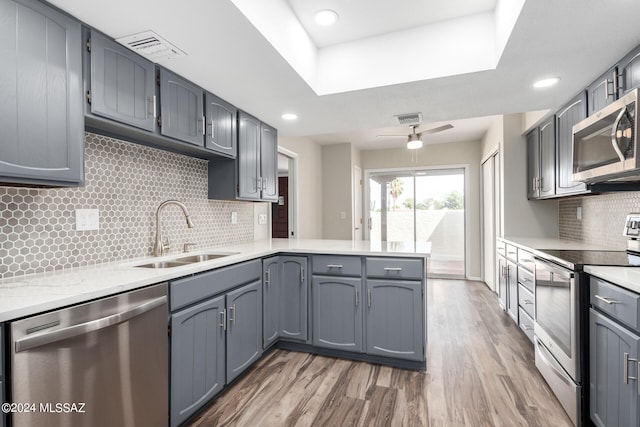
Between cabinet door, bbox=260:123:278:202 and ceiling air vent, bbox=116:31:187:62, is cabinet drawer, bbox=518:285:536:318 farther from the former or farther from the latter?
ceiling air vent, bbox=116:31:187:62

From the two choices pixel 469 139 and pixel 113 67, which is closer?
pixel 113 67

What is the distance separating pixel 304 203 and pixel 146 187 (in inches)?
109

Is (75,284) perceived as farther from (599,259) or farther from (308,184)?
(308,184)

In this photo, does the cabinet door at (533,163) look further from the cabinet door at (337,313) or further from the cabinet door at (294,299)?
the cabinet door at (294,299)

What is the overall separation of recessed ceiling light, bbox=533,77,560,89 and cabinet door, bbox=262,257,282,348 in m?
2.31

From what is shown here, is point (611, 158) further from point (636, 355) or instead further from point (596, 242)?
point (596, 242)

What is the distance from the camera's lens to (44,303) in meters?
1.05

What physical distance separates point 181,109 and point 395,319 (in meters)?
2.09

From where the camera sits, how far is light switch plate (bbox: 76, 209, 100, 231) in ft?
5.63

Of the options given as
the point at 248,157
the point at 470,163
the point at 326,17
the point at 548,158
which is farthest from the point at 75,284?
the point at 470,163

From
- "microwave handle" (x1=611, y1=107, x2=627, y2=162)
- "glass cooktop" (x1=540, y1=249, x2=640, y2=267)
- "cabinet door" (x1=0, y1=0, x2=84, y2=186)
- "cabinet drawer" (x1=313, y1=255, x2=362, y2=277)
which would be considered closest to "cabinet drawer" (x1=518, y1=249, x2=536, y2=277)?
"glass cooktop" (x1=540, y1=249, x2=640, y2=267)

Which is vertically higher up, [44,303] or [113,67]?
[113,67]

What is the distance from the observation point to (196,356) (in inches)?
68.4

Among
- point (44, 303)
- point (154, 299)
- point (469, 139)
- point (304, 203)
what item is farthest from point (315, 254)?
point (469, 139)
